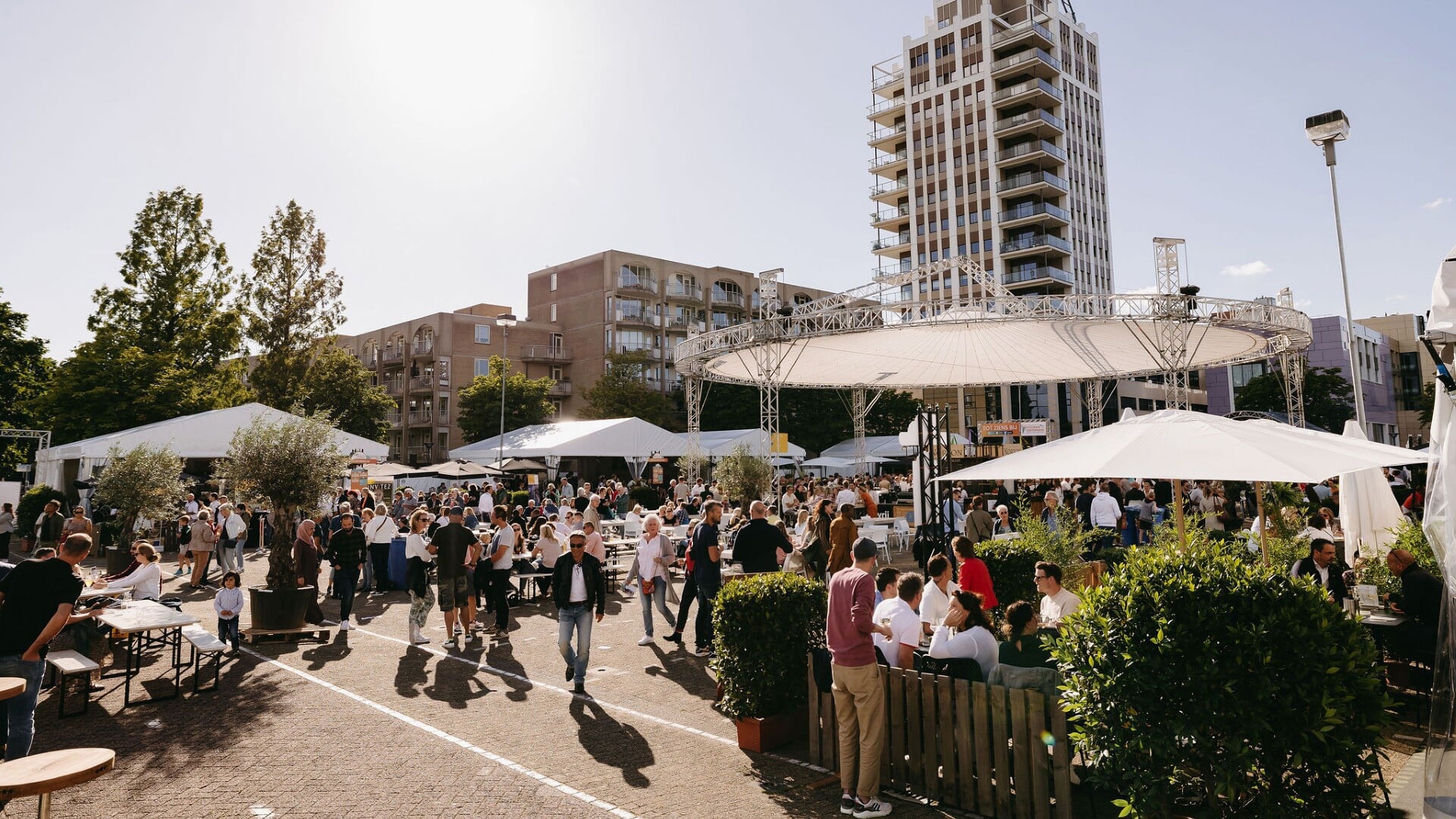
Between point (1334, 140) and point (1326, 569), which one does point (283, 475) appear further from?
point (1334, 140)

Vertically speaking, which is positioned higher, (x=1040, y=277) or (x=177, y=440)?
→ (x=1040, y=277)

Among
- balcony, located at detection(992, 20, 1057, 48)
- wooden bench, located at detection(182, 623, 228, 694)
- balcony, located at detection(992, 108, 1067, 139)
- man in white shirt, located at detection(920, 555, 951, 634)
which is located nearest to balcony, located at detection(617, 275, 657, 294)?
balcony, located at detection(992, 108, 1067, 139)

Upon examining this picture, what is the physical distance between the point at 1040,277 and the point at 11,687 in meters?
55.0

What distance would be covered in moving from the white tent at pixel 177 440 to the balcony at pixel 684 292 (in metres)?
37.8

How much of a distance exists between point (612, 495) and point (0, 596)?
19591 mm

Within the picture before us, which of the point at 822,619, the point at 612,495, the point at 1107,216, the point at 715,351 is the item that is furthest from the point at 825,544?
the point at 1107,216

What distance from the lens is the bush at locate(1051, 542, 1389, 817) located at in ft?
10.7

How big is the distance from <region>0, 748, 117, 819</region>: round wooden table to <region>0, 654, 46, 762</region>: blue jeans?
1.80 meters

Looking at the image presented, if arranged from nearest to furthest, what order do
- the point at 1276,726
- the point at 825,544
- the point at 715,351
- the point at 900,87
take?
1. the point at 1276,726
2. the point at 825,544
3. the point at 715,351
4. the point at 900,87

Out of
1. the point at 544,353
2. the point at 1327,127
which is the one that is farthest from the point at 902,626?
the point at 544,353

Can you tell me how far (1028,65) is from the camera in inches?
2104

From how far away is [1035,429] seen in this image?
143 ft

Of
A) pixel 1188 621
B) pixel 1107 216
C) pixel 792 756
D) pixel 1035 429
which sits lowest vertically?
pixel 792 756

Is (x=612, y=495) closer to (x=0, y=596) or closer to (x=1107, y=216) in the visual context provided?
(x=0, y=596)
